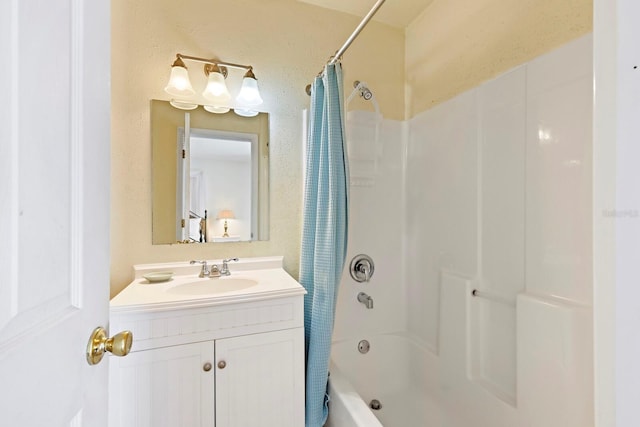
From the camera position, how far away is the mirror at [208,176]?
1469 mm

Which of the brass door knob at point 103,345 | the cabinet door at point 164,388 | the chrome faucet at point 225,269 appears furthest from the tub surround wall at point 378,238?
the brass door knob at point 103,345

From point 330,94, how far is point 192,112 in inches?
30.9

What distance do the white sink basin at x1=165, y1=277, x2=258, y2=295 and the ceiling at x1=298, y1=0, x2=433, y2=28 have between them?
1.72 meters

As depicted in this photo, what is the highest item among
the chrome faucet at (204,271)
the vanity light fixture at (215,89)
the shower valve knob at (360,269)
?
the vanity light fixture at (215,89)

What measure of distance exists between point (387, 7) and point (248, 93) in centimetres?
108

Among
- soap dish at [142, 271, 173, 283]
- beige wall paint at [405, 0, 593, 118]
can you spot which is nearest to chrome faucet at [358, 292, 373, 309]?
soap dish at [142, 271, 173, 283]

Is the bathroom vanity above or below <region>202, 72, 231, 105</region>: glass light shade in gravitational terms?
below

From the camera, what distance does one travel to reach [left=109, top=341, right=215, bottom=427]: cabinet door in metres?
0.99

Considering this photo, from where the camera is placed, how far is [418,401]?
65.5 inches

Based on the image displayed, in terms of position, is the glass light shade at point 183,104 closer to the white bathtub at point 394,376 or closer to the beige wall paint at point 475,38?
the beige wall paint at point 475,38

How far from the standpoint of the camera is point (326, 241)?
1.30m

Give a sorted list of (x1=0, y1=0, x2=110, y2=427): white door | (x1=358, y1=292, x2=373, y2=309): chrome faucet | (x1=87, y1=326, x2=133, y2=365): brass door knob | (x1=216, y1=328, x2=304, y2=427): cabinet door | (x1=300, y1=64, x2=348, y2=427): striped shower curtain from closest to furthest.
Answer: (x1=0, y1=0, x2=110, y2=427): white door → (x1=87, y1=326, x2=133, y2=365): brass door knob → (x1=216, y1=328, x2=304, y2=427): cabinet door → (x1=300, y1=64, x2=348, y2=427): striped shower curtain → (x1=358, y1=292, x2=373, y2=309): chrome faucet

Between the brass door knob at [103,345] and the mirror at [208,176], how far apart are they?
1039mm

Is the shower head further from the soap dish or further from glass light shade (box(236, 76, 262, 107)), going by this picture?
the soap dish
